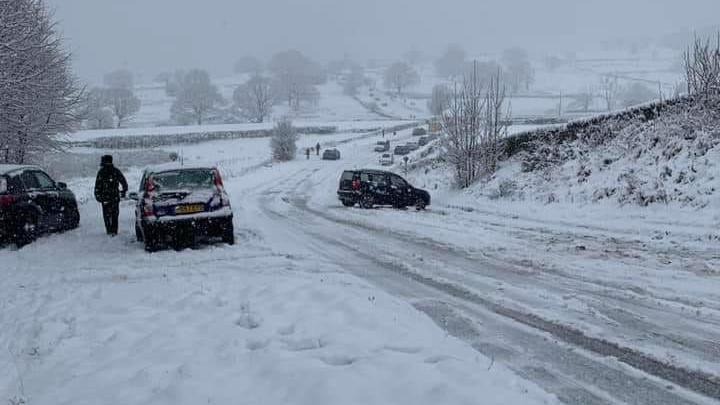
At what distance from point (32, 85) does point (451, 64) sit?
18176cm

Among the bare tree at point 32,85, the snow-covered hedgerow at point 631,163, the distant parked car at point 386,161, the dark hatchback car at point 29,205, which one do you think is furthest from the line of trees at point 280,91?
the dark hatchback car at point 29,205

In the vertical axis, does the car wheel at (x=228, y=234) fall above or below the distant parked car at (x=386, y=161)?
below

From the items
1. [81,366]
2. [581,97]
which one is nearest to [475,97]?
[81,366]

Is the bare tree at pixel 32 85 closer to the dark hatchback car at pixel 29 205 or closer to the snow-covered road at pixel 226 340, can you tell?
the dark hatchback car at pixel 29 205

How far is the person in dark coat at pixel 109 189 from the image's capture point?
39.8ft

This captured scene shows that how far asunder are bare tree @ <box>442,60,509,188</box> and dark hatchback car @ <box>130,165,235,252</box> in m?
14.3

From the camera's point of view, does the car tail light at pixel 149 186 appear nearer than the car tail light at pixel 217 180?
Yes

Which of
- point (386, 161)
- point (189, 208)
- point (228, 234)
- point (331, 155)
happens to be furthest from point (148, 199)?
point (331, 155)

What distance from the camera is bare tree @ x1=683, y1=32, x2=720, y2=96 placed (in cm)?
1694

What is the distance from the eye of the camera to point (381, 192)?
1991 cm

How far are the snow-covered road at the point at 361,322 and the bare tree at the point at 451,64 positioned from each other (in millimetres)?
184147

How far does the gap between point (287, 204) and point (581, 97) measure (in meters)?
116

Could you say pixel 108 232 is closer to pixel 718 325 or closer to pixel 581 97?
pixel 718 325

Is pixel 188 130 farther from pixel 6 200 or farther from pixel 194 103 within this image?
Answer: pixel 6 200
